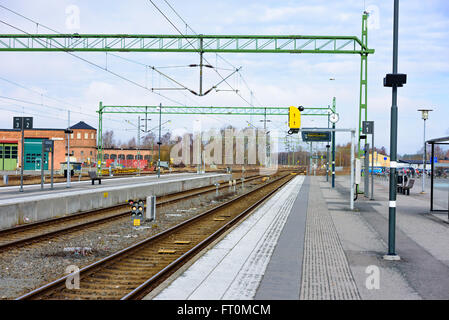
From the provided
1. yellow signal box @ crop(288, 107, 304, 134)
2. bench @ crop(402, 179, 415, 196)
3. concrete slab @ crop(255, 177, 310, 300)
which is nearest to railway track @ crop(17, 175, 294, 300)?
concrete slab @ crop(255, 177, 310, 300)

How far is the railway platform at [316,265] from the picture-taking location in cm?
635

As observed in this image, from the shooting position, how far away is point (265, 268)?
7.80m

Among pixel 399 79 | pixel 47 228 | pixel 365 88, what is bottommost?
pixel 47 228

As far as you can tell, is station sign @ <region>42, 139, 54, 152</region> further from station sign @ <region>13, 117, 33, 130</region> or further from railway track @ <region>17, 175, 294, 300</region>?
railway track @ <region>17, 175, 294, 300</region>

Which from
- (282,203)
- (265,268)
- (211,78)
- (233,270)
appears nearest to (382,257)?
(265,268)

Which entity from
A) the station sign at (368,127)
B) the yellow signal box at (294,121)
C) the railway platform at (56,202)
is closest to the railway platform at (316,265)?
the yellow signal box at (294,121)

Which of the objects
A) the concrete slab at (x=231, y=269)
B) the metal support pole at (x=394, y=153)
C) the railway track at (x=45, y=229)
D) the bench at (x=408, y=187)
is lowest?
the railway track at (x=45, y=229)

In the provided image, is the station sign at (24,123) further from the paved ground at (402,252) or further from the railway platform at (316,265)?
the paved ground at (402,252)

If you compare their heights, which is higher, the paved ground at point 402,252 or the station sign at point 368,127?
the station sign at point 368,127

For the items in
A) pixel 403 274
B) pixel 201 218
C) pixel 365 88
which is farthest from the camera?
pixel 365 88

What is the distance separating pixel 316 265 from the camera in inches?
318
